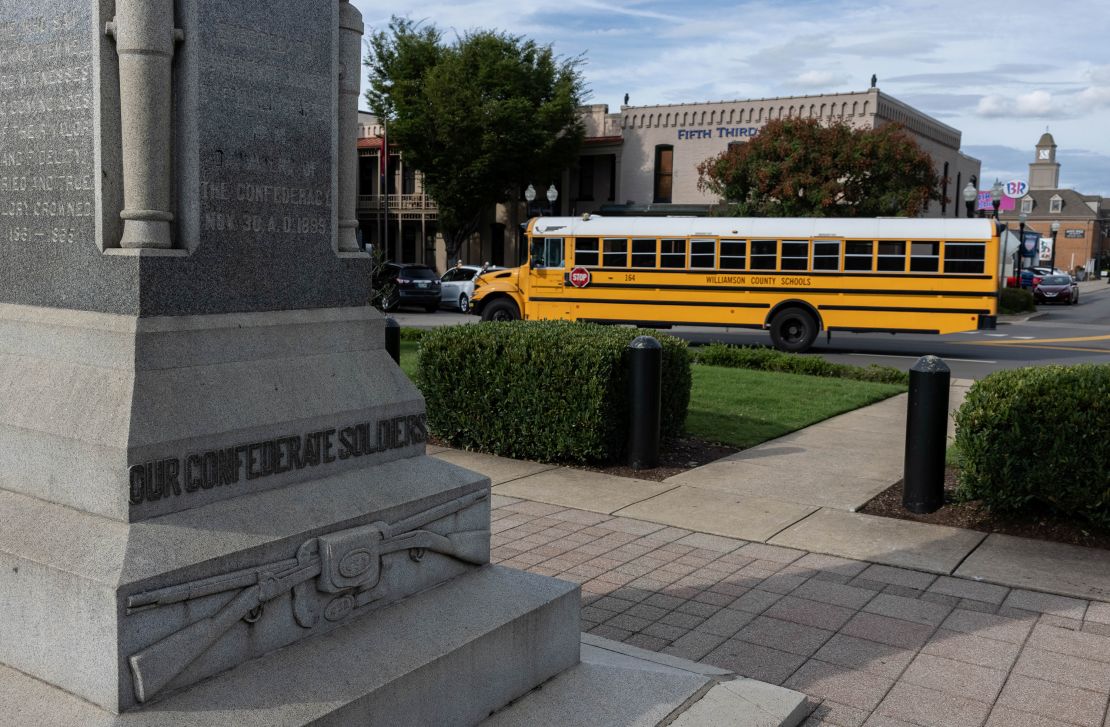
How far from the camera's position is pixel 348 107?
414cm

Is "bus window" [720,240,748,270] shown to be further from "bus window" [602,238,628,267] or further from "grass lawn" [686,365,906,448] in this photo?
"grass lawn" [686,365,906,448]

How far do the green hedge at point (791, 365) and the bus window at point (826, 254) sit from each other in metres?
5.09

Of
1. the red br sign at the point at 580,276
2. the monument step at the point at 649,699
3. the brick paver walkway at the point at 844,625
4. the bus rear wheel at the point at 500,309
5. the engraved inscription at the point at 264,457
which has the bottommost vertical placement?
the brick paver walkway at the point at 844,625

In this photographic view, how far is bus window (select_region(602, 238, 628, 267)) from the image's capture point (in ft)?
75.8

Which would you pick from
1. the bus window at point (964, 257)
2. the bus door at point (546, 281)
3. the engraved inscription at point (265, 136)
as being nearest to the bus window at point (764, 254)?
the bus window at point (964, 257)

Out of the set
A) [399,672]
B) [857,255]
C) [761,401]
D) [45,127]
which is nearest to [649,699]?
[399,672]

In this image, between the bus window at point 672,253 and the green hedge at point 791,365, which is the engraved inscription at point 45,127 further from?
the bus window at point 672,253

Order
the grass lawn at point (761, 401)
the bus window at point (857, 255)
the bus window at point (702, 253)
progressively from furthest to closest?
the bus window at point (702, 253), the bus window at point (857, 255), the grass lawn at point (761, 401)

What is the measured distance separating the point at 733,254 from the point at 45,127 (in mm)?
19484

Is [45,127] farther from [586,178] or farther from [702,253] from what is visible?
[586,178]

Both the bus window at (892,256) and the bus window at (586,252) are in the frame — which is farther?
the bus window at (586,252)

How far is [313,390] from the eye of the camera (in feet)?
12.7

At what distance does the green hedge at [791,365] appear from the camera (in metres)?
16.0

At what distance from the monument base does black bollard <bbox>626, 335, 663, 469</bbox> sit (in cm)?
442
